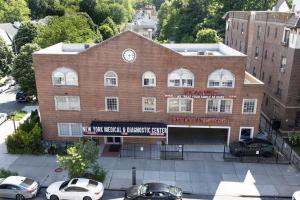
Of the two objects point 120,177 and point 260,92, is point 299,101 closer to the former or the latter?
point 260,92

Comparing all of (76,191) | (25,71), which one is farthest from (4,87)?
(76,191)

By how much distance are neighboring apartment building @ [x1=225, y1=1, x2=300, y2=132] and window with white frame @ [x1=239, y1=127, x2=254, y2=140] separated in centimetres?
679

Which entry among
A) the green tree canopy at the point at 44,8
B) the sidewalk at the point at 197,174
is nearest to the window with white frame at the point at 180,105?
the sidewalk at the point at 197,174

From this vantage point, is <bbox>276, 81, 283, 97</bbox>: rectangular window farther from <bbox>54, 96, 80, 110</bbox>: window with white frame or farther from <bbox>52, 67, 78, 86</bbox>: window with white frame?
<bbox>52, 67, 78, 86</bbox>: window with white frame

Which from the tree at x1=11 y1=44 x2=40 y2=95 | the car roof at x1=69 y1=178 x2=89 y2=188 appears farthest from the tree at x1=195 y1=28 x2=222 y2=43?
the car roof at x1=69 y1=178 x2=89 y2=188

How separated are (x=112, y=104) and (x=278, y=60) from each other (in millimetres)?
21530

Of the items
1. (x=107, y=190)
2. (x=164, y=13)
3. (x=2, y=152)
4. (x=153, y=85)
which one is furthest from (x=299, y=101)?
(x=164, y=13)

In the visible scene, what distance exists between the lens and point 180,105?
31.1 m

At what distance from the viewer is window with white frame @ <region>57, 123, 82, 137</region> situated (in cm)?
3241

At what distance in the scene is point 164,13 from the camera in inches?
4744

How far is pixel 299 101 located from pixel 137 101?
19.1 metres

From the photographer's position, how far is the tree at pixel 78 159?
23059 millimetres

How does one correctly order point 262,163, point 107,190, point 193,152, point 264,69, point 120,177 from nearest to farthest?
point 107,190, point 120,177, point 262,163, point 193,152, point 264,69

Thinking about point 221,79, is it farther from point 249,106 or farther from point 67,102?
point 67,102
